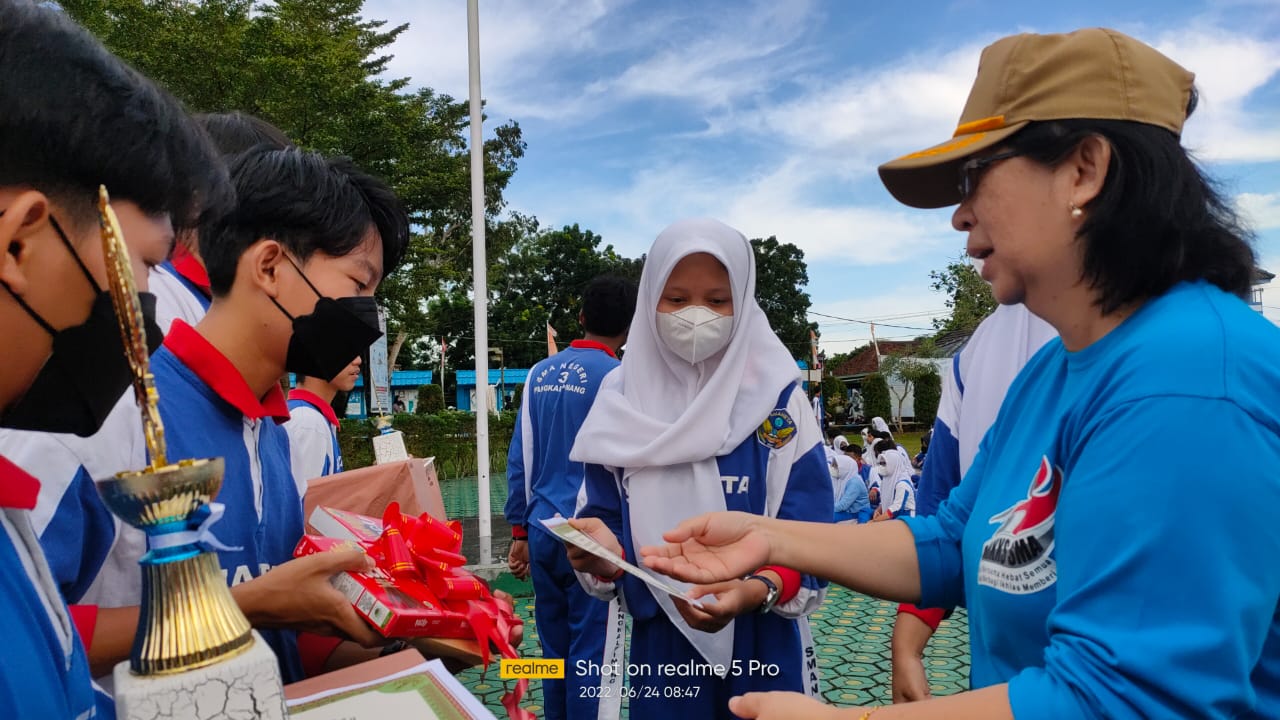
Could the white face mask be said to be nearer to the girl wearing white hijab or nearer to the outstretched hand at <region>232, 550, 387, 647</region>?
the outstretched hand at <region>232, 550, 387, 647</region>

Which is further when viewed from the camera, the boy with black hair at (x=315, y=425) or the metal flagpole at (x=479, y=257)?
the metal flagpole at (x=479, y=257)

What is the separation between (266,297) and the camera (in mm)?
1826

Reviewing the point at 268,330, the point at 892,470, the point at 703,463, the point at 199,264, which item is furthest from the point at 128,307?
the point at 892,470

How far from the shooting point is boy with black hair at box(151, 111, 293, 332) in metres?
2.28

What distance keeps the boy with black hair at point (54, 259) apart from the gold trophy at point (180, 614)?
268 mm

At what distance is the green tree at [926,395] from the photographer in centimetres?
3669

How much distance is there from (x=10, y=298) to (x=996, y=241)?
141cm

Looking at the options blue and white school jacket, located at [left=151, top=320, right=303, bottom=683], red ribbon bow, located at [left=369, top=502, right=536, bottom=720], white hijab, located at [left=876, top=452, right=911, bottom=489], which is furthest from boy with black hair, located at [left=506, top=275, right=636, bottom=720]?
white hijab, located at [left=876, top=452, right=911, bottom=489]

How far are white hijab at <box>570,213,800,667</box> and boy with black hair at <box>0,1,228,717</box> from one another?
159 cm

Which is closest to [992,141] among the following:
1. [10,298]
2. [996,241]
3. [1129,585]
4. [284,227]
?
[996,241]

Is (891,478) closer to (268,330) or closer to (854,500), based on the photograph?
(854,500)

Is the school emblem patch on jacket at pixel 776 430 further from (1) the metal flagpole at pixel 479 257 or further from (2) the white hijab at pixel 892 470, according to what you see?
(2) the white hijab at pixel 892 470

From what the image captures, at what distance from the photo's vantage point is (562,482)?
3908mm

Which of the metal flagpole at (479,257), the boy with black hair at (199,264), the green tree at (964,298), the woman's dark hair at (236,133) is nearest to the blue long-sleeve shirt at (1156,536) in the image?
the boy with black hair at (199,264)
